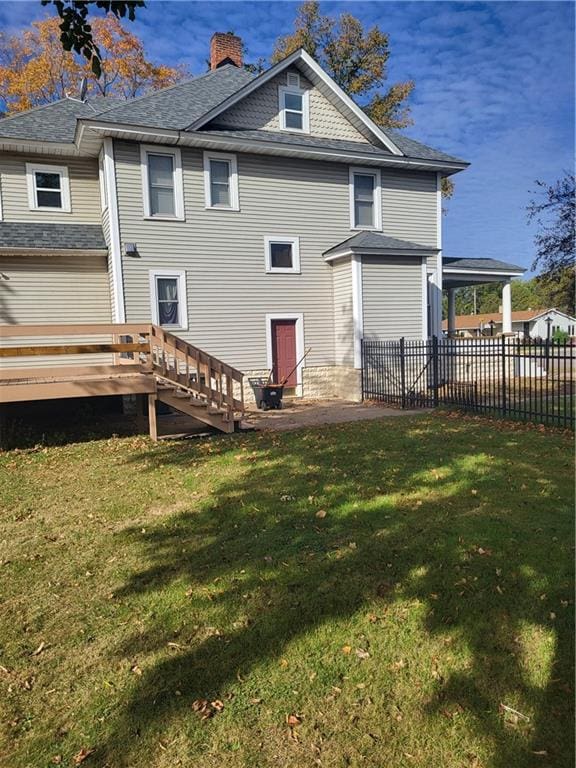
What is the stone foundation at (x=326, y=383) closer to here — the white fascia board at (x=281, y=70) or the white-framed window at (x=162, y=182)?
the white-framed window at (x=162, y=182)

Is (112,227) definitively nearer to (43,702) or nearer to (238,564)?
(238,564)

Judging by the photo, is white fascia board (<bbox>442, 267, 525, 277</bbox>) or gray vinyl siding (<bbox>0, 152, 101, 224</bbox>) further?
white fascia board (<bbox>442, 267, 525, 277</bbox>)

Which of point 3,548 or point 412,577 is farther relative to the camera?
point 3,548

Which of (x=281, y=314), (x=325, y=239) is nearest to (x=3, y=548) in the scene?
(x=281, y=314)

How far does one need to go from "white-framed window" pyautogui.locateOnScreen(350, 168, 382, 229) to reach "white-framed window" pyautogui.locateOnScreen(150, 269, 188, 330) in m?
5.69

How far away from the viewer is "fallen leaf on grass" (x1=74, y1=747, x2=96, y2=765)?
228 cm

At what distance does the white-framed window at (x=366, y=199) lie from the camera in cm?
1543

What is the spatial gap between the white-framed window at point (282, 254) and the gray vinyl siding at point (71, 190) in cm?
494

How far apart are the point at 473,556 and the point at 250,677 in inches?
81.8

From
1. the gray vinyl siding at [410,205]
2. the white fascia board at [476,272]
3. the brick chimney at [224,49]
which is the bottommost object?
the white fascia board at [476,272]

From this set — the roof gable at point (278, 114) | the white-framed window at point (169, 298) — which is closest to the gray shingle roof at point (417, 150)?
the roof gable at point (278, 114)

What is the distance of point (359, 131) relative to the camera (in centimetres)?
1561

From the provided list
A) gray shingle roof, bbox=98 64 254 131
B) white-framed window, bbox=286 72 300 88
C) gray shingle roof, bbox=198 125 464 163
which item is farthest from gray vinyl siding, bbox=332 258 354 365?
gray shingle roof, bbox=98 64 254 131

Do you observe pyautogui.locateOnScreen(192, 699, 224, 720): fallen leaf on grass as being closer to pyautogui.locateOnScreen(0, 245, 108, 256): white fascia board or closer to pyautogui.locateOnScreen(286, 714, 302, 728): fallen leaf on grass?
pyautogui.locateOnScreen(286, 714, 302, 728): fallen leaf on grass
